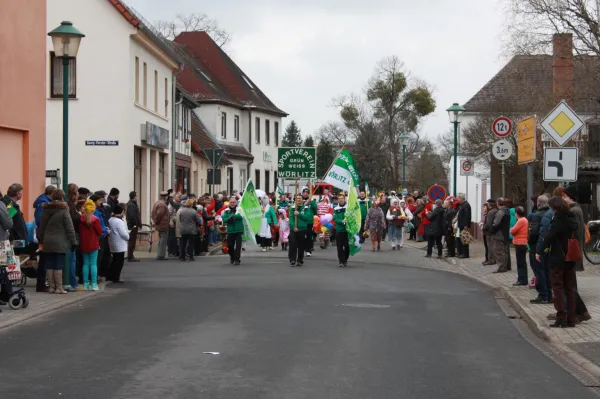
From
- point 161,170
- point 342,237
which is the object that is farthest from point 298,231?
point 161,170

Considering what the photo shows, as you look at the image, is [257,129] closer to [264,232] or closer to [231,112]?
[231,112]

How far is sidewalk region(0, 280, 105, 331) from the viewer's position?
12945 mm

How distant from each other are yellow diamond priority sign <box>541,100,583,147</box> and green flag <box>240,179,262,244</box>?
11.5 m

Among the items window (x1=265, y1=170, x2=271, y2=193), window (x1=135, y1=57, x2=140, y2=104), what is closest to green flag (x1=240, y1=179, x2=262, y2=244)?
window (x1=135, y1=57, x2=140, y2=104)

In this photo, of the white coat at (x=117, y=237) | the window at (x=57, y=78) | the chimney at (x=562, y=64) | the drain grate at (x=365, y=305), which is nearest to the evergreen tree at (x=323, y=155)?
the chimney at (x=562, y=64)

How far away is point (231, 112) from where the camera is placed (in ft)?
204

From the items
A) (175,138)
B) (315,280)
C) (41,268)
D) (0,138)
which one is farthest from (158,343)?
(175,138)

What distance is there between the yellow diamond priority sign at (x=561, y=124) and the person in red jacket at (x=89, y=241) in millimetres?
7721

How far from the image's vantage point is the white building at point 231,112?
59.7 m

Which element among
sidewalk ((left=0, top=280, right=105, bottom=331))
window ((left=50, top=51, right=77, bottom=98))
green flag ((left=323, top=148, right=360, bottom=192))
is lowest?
sidewalk ((left=0, top=280, right=105, bottom=331))

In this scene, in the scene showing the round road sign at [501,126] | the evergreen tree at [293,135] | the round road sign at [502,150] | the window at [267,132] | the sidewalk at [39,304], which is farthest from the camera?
the evergreen tree at [293,135]

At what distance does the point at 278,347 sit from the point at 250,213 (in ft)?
49.5

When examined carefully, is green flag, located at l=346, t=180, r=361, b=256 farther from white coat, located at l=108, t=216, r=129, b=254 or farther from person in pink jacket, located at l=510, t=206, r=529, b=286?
white coat, located at l=108, t=216, r=129, b=254

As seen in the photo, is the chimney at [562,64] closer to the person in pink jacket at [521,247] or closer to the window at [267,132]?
the person in pink jacket at [521,247]
